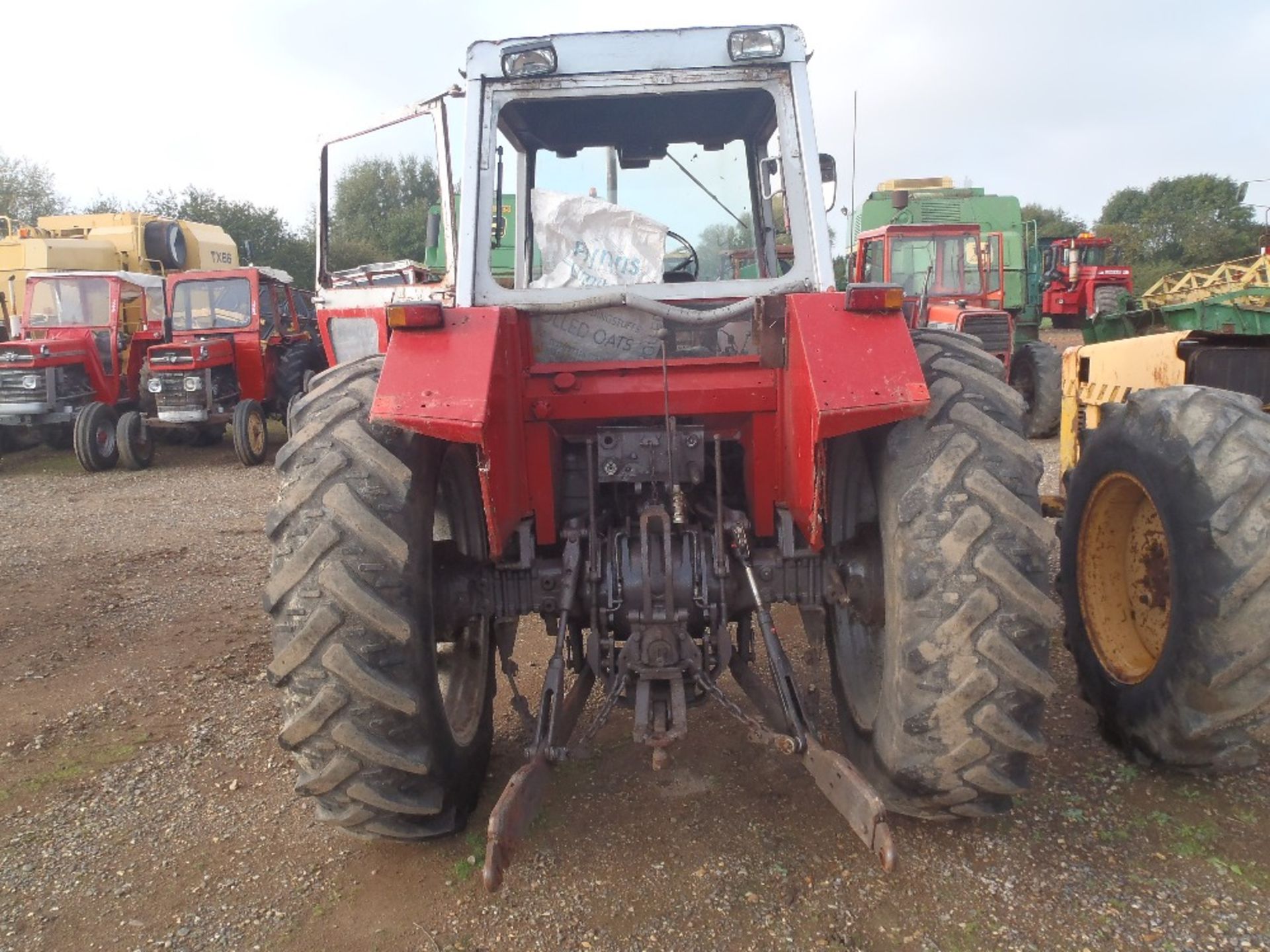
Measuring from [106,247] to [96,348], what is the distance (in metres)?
4.98

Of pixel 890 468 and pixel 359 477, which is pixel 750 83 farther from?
pixel 359 477

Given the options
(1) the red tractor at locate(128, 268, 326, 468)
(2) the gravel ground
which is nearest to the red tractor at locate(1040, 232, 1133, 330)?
(1) the red tractor at locate(128, 268, 326, 468)

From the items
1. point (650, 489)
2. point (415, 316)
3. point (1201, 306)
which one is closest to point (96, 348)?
point (650, 489)

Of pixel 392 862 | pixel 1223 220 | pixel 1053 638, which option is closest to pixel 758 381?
pixel 392 862

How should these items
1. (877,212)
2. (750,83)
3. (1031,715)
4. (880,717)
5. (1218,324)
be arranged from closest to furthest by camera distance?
1. (1031,715)
2. (880,717)
3. (750,83)
4. (1218,324)
5. (877,212)

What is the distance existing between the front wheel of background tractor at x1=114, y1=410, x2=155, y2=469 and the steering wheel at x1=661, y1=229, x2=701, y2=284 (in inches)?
407

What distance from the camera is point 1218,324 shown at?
12.1 m

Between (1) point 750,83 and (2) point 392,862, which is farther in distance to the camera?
(1) point 750,83

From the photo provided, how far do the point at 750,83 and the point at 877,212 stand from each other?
16271 mm

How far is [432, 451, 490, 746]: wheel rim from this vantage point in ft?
10.4

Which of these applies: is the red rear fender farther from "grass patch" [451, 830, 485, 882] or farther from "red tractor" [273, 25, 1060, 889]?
"grass patch" [451, 830, 485, 882]

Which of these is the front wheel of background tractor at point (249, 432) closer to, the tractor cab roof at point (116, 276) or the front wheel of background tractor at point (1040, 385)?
the tractor cab roof at point (116, 276)

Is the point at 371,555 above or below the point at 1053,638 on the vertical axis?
above

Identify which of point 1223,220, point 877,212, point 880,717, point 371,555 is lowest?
point 880,717
